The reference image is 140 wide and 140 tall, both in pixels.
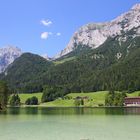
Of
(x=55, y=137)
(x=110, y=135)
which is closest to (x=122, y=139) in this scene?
(x=110, y=135)

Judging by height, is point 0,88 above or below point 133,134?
above

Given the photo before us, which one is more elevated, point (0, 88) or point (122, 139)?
point (0, 88)

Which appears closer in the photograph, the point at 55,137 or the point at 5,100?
the point at 55,137

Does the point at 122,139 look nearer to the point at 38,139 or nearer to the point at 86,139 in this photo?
the point at 86,139

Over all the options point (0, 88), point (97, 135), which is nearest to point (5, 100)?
point (0, 88)

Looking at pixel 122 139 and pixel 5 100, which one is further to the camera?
pixel 5 100

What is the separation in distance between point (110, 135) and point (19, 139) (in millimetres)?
13827

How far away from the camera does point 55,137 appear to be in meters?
53.3

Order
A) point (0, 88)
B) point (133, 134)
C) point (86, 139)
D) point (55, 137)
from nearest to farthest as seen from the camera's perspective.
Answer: point (86, 139), point (55, 137), point (133, 134), point (0, 88)

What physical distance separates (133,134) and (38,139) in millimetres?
15176

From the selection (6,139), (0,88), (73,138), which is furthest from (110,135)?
(0,88)

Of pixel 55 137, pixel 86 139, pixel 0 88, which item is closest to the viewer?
pixel 86 139

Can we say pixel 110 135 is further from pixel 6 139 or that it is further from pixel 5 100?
pixel 5 100

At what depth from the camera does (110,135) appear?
55531mm
